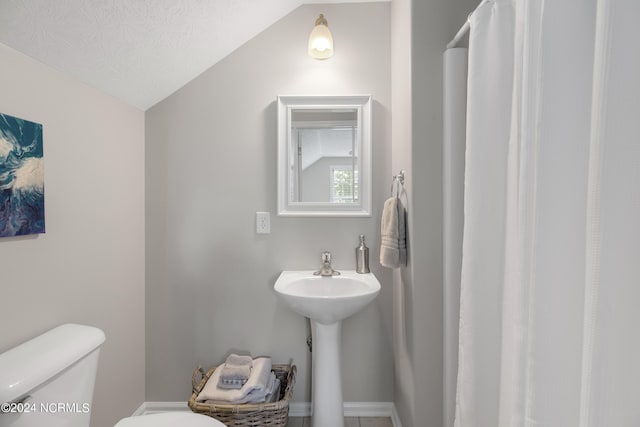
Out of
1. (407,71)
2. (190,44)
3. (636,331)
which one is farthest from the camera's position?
(190,44)

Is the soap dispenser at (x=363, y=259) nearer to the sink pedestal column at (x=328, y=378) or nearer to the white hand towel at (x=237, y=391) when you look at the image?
the sink pedestal column at (x=328, y=378)

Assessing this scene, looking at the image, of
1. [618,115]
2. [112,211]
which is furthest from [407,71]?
[112,211]

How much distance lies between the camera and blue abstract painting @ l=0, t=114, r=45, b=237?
1.08m

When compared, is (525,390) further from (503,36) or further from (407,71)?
(407,71)

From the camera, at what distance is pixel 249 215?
195 centimetres

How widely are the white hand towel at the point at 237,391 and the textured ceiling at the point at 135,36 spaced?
1.48m

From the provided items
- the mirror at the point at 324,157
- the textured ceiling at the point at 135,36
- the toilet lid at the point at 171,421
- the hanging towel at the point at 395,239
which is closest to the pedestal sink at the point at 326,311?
the hanging towel at the point at 395,239

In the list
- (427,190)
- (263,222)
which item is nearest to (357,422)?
(263,222)

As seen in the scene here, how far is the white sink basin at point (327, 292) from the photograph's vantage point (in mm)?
1493

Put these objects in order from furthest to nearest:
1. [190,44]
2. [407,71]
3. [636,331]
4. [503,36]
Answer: [190,44] → [407,71] → [503,36] → [636,331]

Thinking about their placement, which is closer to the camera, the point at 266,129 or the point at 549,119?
the point at 549,119

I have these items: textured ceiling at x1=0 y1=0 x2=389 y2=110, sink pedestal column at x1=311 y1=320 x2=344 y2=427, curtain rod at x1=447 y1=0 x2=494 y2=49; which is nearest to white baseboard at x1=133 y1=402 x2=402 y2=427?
sink pedestal column at x1=311 y1=320 x2=344 y2=427

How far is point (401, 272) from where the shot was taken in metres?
1.76

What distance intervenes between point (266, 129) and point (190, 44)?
21.7 inches
